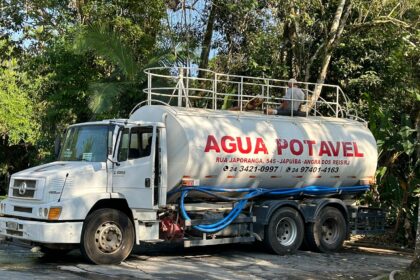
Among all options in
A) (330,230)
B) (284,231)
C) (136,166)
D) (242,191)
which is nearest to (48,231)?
(136,166)

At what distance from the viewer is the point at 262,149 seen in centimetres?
1285

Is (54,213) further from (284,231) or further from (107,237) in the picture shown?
(284,231)

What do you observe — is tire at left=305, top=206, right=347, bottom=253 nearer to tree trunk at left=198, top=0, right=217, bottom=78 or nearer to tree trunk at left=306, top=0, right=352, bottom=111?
tree trunk at left=306, top=0, right=352, bottom=111

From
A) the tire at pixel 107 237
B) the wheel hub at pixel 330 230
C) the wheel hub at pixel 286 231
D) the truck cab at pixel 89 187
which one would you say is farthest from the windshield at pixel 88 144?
the wheel hub at pixel 330 230

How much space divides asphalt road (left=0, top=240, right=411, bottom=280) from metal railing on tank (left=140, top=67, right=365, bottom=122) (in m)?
3.38

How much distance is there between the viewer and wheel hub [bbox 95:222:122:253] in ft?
35.4

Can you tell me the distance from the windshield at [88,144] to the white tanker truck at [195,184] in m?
0.02

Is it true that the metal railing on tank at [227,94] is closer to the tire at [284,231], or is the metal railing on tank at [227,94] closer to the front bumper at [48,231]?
the tire at [284,231]

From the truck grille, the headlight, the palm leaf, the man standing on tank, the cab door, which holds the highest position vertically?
the palm leaf

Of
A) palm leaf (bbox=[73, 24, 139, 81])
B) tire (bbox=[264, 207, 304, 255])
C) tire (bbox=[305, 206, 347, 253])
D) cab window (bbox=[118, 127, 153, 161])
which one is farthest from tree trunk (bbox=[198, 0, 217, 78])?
cab window (bbox=[118, 127, 153, 161])

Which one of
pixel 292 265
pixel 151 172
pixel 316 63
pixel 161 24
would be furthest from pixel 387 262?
pixel 161 24

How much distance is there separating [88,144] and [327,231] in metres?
6.37

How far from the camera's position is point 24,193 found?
35.6 feet

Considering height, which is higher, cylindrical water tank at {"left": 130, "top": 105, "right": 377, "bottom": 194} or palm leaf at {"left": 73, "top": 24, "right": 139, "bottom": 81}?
palm leaf at {"left": 73, "top": 24, "right": 139, "bottom": 81}
